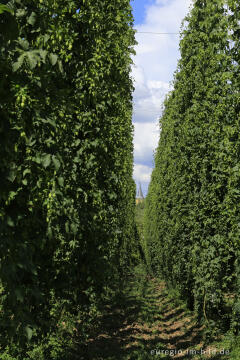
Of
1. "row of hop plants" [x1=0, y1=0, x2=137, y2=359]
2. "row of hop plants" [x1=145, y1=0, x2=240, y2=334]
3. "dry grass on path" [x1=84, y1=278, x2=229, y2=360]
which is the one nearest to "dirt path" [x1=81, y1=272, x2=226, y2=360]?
"dry grass on path" [x1=84, y1=278, x2=229, y2=360]

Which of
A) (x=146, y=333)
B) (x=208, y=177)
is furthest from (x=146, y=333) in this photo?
(x=208, y=177)

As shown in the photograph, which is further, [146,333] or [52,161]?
[146,333]

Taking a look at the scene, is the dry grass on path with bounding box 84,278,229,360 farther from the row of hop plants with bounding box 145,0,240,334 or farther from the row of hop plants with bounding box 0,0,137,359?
the row of hop plants with bounding box 0,0,137,359

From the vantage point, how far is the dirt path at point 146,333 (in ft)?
29.7

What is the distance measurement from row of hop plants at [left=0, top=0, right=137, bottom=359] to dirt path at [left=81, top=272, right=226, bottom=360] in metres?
2.55

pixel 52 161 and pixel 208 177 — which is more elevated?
pixel 208 177

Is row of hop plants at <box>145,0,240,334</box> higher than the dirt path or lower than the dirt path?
higher

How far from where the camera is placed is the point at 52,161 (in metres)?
3.31

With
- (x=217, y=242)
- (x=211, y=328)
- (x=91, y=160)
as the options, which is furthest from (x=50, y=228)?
(x=211, y=328)

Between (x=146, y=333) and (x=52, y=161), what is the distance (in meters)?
10.1

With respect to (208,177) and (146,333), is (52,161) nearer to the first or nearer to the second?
(208,177)

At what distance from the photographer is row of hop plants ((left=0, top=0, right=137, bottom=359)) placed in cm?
273

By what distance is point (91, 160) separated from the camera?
6.06 meters

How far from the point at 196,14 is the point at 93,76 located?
725 centimetres
